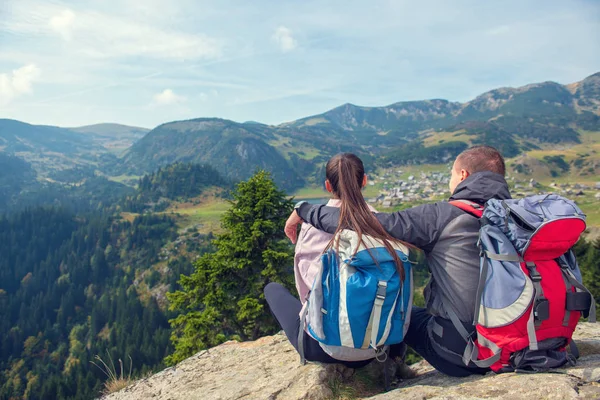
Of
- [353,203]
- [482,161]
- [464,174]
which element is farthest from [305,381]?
[482,161]

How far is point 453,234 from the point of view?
3.83m

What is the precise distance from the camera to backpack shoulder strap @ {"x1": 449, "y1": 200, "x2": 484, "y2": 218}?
12.5 feet

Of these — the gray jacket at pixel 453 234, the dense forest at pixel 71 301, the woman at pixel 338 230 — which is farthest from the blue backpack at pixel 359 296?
the dense forest at pixel 71 301

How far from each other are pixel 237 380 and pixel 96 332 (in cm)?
12406

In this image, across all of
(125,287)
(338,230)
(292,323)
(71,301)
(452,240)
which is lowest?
(71,301)

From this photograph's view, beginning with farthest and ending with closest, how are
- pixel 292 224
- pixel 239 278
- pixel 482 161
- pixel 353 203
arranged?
1. pixel 239 278
2. pixel 292 224
3. pixel 482 161
4. pixel 353 203

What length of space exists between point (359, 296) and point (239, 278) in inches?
510

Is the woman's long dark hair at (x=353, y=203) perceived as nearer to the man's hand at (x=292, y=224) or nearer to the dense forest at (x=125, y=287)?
the man's hand at (x=292, y=224)

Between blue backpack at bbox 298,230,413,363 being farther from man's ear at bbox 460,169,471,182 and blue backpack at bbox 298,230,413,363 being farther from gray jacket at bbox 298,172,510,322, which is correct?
man's ear at bbox 460,169,471,182

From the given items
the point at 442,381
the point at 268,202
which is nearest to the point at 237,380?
the point at 442,381

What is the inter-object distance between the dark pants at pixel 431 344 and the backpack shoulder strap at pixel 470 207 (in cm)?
136

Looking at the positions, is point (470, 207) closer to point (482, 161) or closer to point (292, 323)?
point (482, 161)

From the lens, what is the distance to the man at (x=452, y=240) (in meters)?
3.83

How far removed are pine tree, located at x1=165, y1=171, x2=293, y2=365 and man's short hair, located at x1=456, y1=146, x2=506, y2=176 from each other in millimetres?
11098
